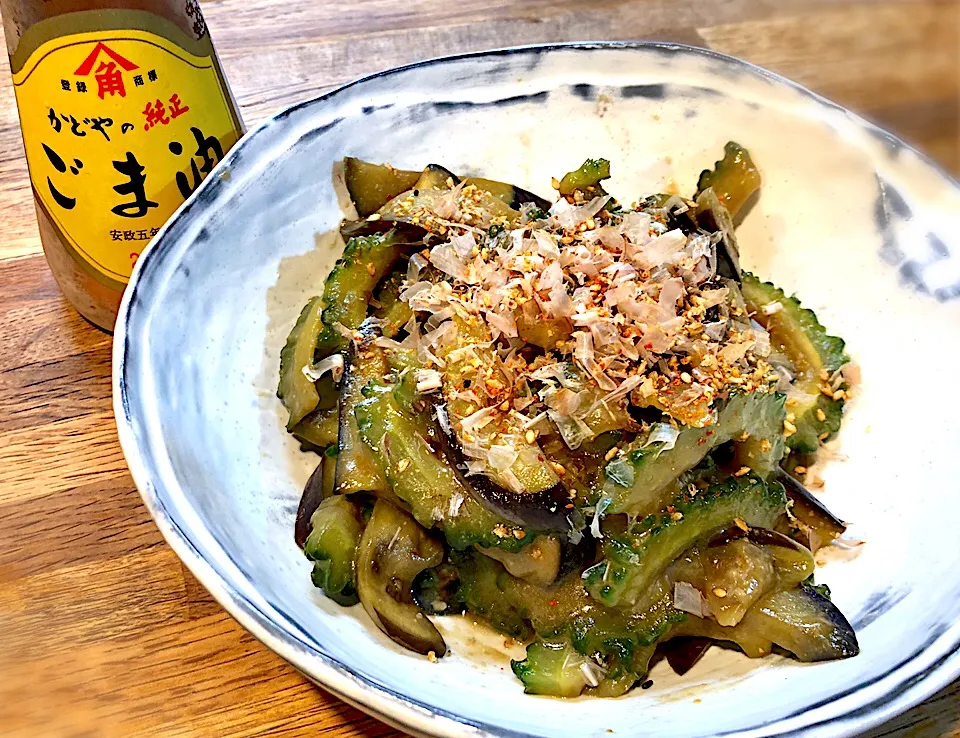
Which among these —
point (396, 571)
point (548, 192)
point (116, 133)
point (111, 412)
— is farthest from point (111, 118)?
point (396, 571)

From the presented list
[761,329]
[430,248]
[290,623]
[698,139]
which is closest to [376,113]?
[430,248]

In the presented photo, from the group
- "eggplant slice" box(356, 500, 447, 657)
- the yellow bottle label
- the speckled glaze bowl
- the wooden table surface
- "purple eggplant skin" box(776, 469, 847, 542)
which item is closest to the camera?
the wooden table surface

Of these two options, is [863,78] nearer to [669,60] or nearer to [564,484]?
[564,484]

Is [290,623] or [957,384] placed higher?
[957,384]

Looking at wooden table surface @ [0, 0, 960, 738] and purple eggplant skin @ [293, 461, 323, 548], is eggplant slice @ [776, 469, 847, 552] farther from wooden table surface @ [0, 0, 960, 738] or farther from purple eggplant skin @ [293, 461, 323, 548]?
purple eggplant skin @ [293, 461, 323, 548]

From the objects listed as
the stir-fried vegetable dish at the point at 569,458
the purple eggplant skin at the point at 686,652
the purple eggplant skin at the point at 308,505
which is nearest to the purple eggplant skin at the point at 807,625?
the stir-fried vegetable dish at the point at 569,458

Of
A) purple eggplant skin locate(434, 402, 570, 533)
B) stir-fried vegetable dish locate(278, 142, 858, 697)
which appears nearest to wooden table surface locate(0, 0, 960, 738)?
stir-fried vegetable dish locate(278, 142, 858, 697)
